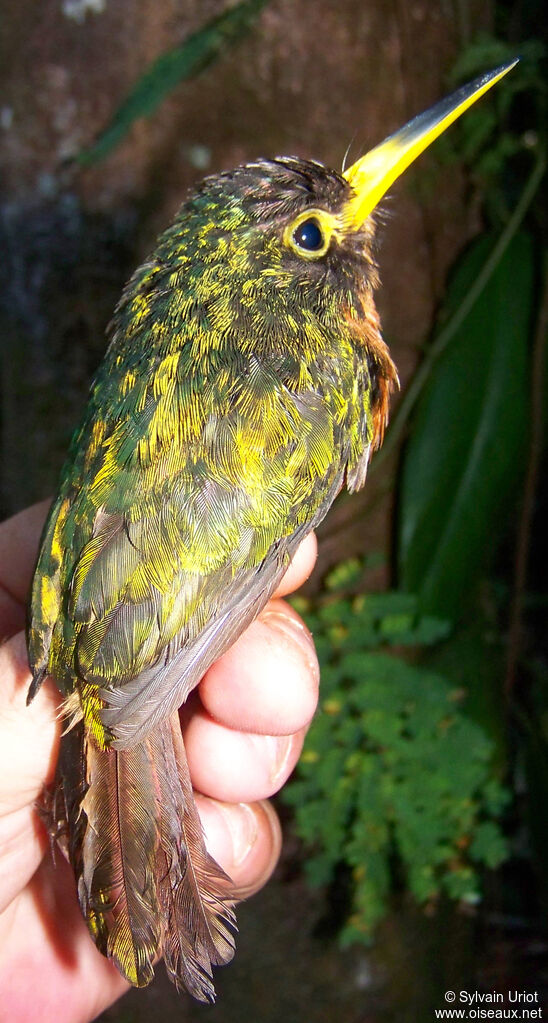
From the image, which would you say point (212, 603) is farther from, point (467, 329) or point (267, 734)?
point (467, 329)

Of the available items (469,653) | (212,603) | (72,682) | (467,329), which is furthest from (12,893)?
(467,329)

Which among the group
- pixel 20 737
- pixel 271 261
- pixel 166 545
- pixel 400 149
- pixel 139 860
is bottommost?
pixel 139 860

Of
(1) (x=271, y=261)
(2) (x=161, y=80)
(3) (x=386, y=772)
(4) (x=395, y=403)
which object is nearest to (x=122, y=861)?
(1) (x=271, y=261)

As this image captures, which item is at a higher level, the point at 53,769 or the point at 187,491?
the point at 187,491

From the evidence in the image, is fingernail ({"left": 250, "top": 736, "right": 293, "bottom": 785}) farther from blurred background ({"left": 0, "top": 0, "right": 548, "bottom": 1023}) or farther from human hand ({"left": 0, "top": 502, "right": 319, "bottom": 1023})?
blurred background ({"left": 0, "top": 0, "right": 548, "bottom": 1023})

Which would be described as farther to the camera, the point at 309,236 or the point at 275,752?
the point at 275,752

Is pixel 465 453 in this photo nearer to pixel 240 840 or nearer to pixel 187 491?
pixel 240 840

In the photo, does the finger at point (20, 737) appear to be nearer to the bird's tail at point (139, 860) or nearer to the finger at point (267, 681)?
the bird's tail at point (139, 860)
